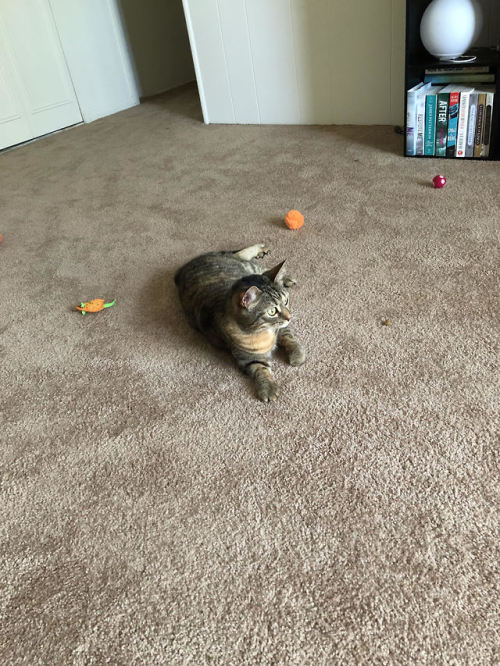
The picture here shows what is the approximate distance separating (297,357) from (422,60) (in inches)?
66.4

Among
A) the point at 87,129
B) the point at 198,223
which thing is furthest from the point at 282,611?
the point at 87,129

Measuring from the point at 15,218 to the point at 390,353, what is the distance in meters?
1.95

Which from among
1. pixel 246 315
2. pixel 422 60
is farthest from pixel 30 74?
pixel 246 315

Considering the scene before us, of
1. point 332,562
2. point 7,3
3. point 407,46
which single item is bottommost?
point 332,562

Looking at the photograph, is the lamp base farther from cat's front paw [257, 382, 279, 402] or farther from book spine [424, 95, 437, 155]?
cat's front paw [257, 382, 279, 402]

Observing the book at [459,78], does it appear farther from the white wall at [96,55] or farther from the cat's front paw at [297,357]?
the white wall at [96,55]

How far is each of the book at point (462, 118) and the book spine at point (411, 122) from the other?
17 cm

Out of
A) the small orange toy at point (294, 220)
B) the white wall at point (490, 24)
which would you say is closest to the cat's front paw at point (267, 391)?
the small orange toy at point (294, 220)

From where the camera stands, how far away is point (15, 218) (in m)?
2.39

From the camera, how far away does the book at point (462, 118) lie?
6.73ft

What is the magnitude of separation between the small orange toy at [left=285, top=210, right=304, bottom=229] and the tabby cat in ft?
1.63

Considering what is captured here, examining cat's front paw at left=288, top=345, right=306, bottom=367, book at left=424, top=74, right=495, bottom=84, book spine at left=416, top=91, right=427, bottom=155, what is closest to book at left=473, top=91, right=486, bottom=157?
book at left=424, top=74, right=495, bottom=84

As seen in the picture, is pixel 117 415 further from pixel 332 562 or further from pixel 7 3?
pixel 7 3

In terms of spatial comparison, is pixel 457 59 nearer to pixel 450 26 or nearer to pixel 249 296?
pixel 450 26
